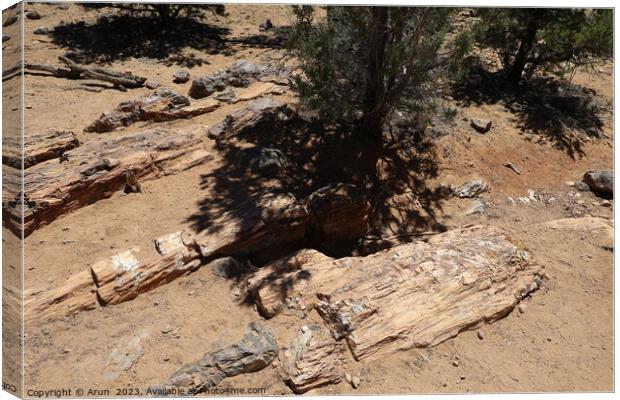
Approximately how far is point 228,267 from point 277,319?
1116 mm

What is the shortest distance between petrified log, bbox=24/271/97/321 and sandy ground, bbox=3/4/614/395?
4.5 inches

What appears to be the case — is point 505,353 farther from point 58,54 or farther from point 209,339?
point 58,54

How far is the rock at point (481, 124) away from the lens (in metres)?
9.70

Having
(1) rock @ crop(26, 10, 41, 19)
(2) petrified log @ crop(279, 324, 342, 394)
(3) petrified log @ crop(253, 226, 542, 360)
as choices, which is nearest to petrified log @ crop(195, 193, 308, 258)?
(3) petrified log @ crop(253, 226, 542, 360)

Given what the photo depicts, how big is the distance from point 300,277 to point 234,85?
19.8 feet

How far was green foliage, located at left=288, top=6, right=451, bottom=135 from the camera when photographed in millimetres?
7098

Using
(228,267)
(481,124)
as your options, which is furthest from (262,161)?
(481,124)

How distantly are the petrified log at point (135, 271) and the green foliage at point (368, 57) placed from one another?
133 inches

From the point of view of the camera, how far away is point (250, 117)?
29.0 ft

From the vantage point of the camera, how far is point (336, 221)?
23.6ft

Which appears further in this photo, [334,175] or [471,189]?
[471,189]

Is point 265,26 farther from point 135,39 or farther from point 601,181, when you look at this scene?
point 601,181

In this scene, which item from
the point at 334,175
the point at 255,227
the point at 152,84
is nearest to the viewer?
the point at 255,227

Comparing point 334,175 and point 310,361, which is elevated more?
point 334,175
